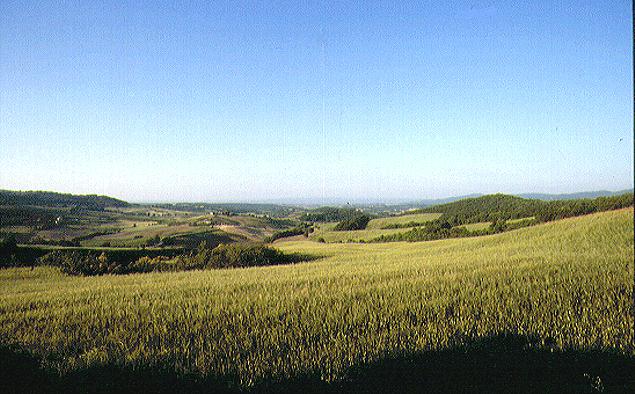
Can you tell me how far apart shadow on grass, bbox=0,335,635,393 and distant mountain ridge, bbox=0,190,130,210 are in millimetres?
10956

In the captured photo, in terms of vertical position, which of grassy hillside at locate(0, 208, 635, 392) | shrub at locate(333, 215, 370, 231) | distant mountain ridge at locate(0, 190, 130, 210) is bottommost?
shrub at locate(333, 215, 370, 231)

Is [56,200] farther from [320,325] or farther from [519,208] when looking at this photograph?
[519,208]

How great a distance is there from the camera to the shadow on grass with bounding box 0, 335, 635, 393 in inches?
115

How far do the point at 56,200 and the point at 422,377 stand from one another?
2113 cm

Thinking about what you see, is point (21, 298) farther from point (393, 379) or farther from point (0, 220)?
point (393, 379)

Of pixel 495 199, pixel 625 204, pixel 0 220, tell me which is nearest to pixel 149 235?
pixel 0 220

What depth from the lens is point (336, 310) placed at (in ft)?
16.7

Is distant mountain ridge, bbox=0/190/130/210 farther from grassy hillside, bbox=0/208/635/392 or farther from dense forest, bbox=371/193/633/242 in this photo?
dense forest, bbox=371/193/633/242

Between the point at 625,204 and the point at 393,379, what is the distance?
127 feet

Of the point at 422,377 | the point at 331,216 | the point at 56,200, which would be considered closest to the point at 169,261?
the point at 56,200

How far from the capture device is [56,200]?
1691cm

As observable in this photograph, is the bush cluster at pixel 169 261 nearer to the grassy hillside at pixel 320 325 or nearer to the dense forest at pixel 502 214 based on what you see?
the grassy hillside at pixel 320 325

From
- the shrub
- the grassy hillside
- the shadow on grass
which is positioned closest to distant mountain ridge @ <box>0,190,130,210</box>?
the grassy hillside

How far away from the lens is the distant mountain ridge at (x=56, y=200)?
11328mm
